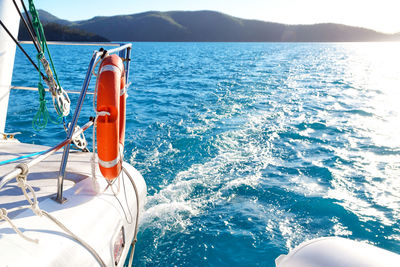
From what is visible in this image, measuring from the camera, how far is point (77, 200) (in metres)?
2.33

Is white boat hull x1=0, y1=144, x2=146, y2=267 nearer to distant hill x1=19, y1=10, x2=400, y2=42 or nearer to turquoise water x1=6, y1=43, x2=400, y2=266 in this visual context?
turquoise water x1=6, y1=43, x2=400, y2=266

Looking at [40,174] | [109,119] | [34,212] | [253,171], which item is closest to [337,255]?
[109,119]

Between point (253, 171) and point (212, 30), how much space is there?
145023 mm

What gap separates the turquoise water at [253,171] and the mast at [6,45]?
2328 millimetres

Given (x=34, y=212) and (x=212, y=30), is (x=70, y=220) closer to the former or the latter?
(x=34, y=212)

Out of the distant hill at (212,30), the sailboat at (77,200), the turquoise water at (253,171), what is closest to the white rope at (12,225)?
the sailboat at (77,200)

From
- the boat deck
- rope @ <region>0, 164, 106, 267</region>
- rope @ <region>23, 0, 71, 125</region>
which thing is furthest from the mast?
rope @ <region>0, 164, 106, 267</region>

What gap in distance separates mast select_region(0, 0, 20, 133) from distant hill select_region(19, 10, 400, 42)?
433 feet

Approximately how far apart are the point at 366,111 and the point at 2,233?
9.57 m

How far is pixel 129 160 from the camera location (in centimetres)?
536

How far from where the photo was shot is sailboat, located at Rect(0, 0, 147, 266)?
174cm

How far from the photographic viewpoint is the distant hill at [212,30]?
413 ft

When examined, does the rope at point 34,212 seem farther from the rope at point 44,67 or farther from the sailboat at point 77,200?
the rope at point 44,67

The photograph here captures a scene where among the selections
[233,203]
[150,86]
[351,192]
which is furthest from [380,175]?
[150,86]
